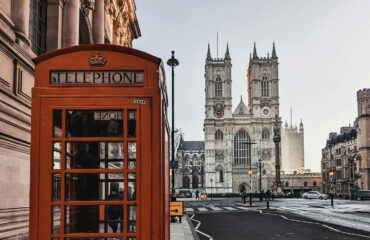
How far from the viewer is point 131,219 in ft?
13.3

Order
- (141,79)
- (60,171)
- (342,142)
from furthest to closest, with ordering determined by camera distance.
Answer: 1. (342,142)
2. (141,79)
3. (60,171)

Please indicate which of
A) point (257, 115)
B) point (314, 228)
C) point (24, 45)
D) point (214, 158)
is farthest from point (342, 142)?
point (24, 45)

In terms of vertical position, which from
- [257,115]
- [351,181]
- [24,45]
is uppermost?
[257,115]

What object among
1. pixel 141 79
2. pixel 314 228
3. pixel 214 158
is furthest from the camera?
pixel 214 158

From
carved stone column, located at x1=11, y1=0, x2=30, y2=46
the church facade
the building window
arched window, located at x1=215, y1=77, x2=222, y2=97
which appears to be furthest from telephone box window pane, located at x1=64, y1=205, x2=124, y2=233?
arched window, located at x1=215, y1=77, x2=222, y2=97

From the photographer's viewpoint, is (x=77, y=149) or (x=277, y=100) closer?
(x=77, y=149)

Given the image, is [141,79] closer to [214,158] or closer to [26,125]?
[26,125]

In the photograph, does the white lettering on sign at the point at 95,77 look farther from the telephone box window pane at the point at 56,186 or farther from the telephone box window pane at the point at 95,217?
the telephone box window pane at the point at 95,217

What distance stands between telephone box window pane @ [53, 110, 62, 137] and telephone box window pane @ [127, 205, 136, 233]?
982 mm

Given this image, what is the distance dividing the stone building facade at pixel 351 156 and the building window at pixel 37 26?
60936 millimetres

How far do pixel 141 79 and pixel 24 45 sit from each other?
5137 millimetres

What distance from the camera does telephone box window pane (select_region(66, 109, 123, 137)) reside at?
4066mm

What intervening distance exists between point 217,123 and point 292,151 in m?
70.6

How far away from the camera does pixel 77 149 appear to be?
4.10 meters
